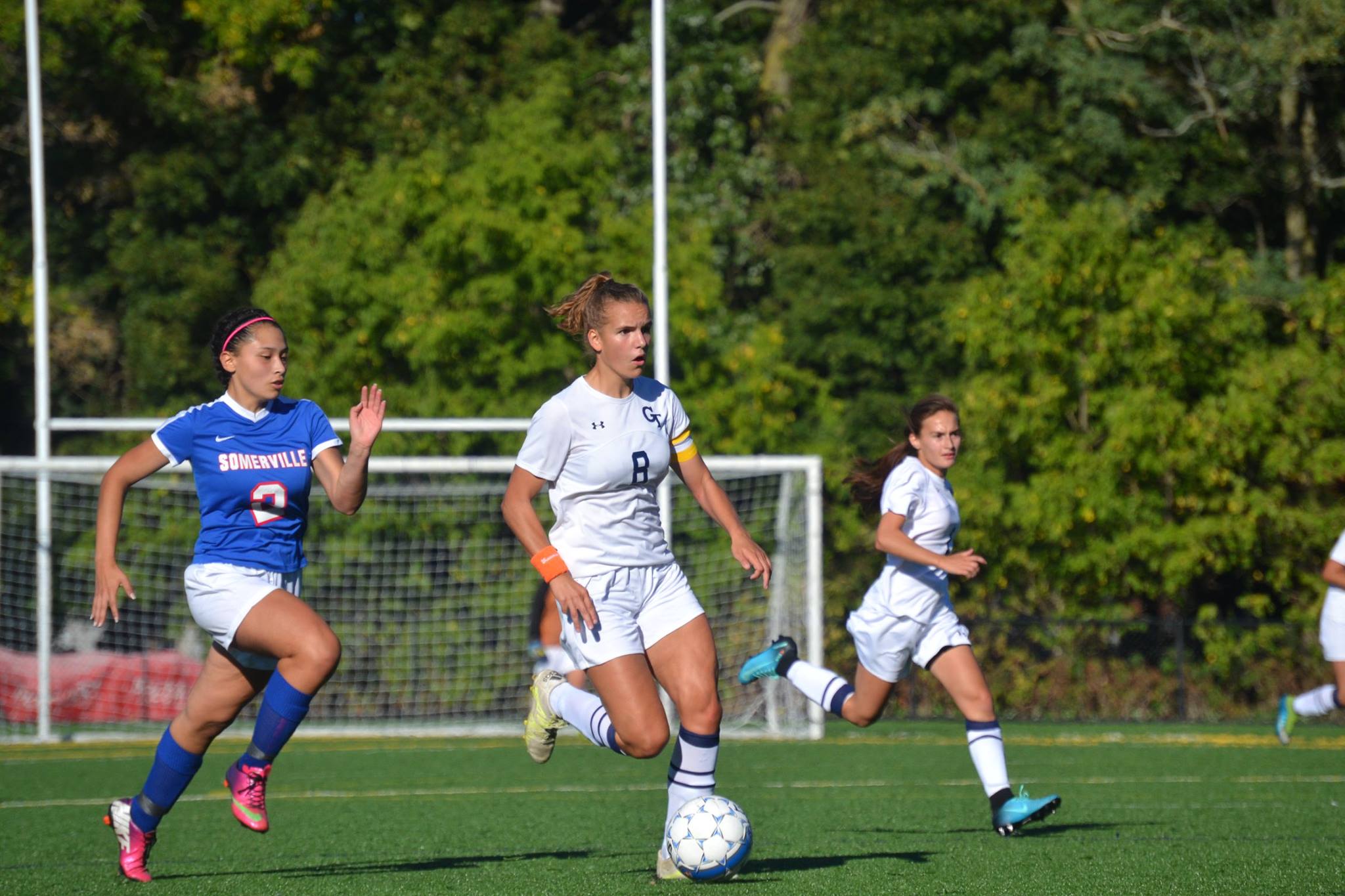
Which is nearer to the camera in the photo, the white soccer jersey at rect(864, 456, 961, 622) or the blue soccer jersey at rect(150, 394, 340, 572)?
the blue soccer jersey at rect(150, 394, 340, 572)

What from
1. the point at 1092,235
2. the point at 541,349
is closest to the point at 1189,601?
the point at 1092,235

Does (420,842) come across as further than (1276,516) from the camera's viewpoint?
No

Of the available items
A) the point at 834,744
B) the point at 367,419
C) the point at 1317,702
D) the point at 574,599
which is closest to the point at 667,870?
the point at 574,599

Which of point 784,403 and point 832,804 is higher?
point 784,403

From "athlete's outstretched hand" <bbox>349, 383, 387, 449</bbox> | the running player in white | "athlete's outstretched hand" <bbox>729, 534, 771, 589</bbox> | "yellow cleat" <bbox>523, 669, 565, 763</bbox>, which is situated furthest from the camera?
the running player in white

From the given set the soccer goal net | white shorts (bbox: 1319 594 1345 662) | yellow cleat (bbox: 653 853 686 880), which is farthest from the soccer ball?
the soccer goal net

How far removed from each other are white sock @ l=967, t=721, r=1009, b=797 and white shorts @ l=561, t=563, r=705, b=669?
1.92 meters

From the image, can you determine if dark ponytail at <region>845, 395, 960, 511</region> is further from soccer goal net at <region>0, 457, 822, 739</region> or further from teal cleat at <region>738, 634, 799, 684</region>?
soccer goal net at <region>0, 457, 822, 739</region>

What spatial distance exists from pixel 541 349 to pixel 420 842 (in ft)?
39.5

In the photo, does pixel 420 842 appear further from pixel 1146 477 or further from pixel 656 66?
pixel 1146 477

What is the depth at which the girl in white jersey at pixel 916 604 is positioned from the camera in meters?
6.85

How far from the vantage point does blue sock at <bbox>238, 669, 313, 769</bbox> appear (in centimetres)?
539

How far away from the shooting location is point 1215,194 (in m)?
20.9

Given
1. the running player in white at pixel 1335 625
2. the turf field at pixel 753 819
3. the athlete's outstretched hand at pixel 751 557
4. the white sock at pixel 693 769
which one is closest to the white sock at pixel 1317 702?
the running player in white at pixel 1335 625
